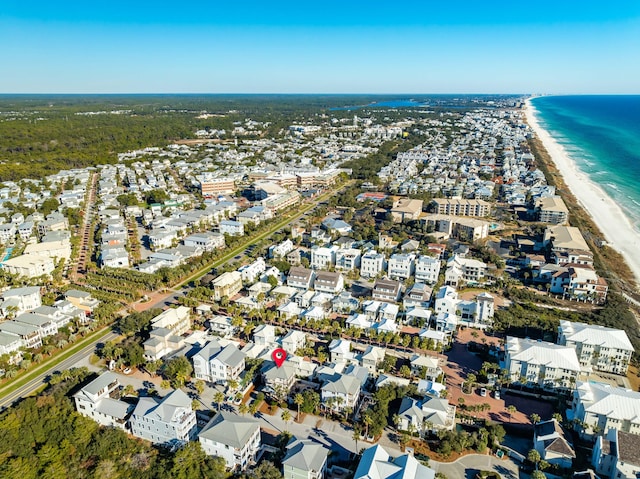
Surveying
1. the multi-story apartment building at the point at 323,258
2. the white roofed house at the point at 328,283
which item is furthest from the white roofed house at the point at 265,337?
the multi-story apartment building at the point at 323,258

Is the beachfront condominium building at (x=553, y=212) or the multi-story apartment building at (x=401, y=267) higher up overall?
the beachfront condominium building at (x=553, y=212)

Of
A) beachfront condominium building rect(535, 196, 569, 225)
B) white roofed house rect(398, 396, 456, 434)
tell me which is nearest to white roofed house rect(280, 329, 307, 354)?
white roofed house rect(398, 396, 456, 434)

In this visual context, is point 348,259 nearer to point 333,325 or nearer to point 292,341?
point 333,325

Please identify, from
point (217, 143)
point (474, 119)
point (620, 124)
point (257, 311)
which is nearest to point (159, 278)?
point (257, 311)

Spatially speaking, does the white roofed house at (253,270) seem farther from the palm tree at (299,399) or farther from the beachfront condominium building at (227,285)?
the palm tree at (299,399)

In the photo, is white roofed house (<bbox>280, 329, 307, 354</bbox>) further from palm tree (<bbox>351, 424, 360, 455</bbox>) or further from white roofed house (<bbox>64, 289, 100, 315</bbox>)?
white roofed house (<bbox>64, 289, 100, 315</bbox>)

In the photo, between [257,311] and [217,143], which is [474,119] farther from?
[257,311]
